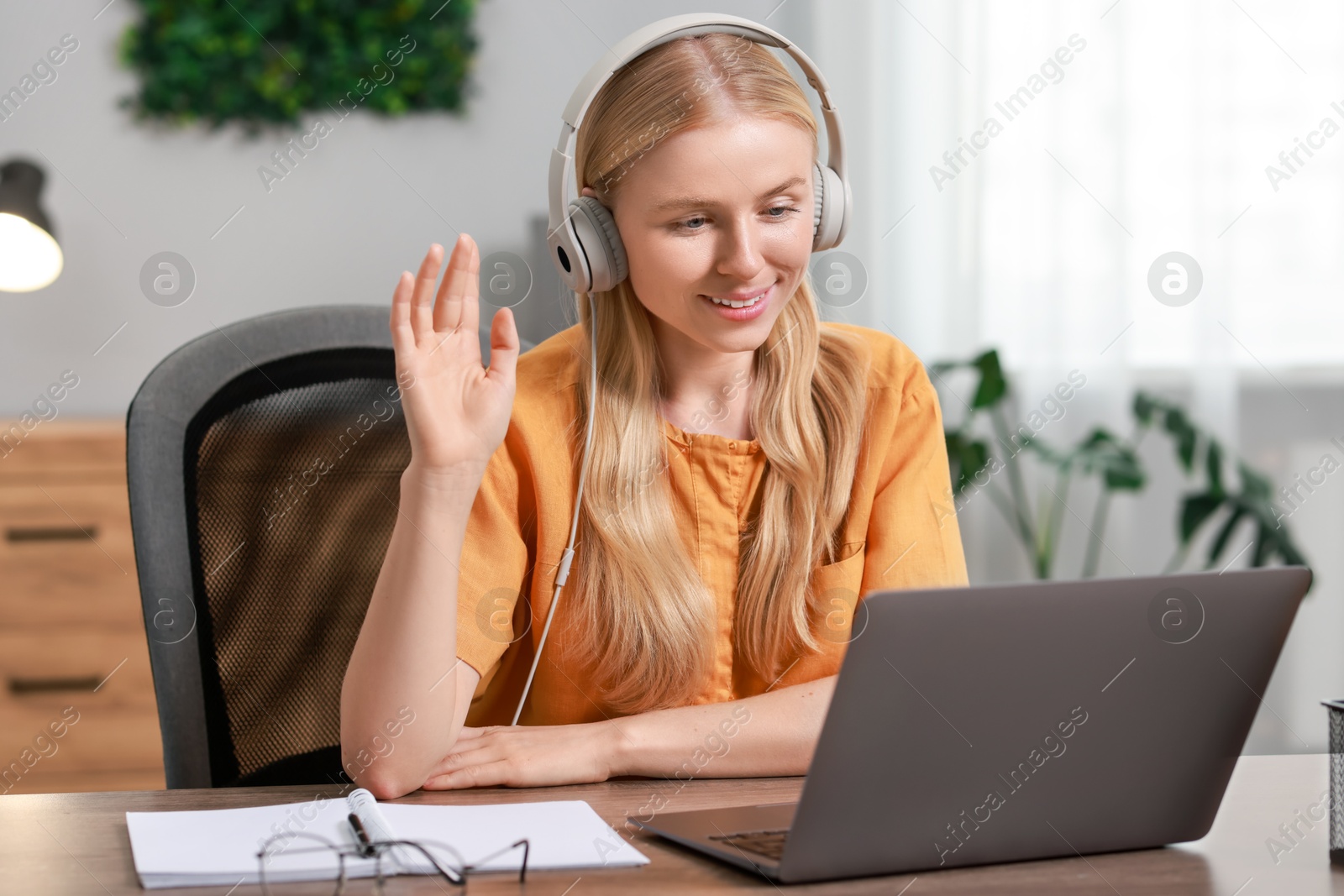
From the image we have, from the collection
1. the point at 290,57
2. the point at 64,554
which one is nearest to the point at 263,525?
the point at 64,554

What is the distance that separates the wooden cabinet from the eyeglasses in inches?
73.1

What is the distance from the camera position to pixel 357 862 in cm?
65

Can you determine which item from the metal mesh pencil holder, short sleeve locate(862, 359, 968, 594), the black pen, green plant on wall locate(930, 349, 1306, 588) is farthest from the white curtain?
the black pen

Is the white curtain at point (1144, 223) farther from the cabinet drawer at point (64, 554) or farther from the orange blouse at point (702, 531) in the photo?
the cabinet drawer at point (64, 554)

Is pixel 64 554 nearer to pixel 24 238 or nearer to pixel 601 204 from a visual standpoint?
pixel 24 238

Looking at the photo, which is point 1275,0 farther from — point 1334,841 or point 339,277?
point 1334,841

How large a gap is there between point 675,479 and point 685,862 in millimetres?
569

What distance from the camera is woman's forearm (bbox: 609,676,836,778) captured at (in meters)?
0.93

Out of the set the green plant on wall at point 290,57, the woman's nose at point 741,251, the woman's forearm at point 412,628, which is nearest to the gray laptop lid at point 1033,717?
the woman's forearm at point 412,628

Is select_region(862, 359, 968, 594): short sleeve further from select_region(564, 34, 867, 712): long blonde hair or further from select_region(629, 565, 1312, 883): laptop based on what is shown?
select_region(629, 565, 1312, 883): laptop

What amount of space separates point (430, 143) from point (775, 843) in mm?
2508

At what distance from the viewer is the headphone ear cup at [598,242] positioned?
1094mm

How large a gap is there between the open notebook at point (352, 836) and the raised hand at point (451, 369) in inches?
11.1

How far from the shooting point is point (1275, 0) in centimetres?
264
